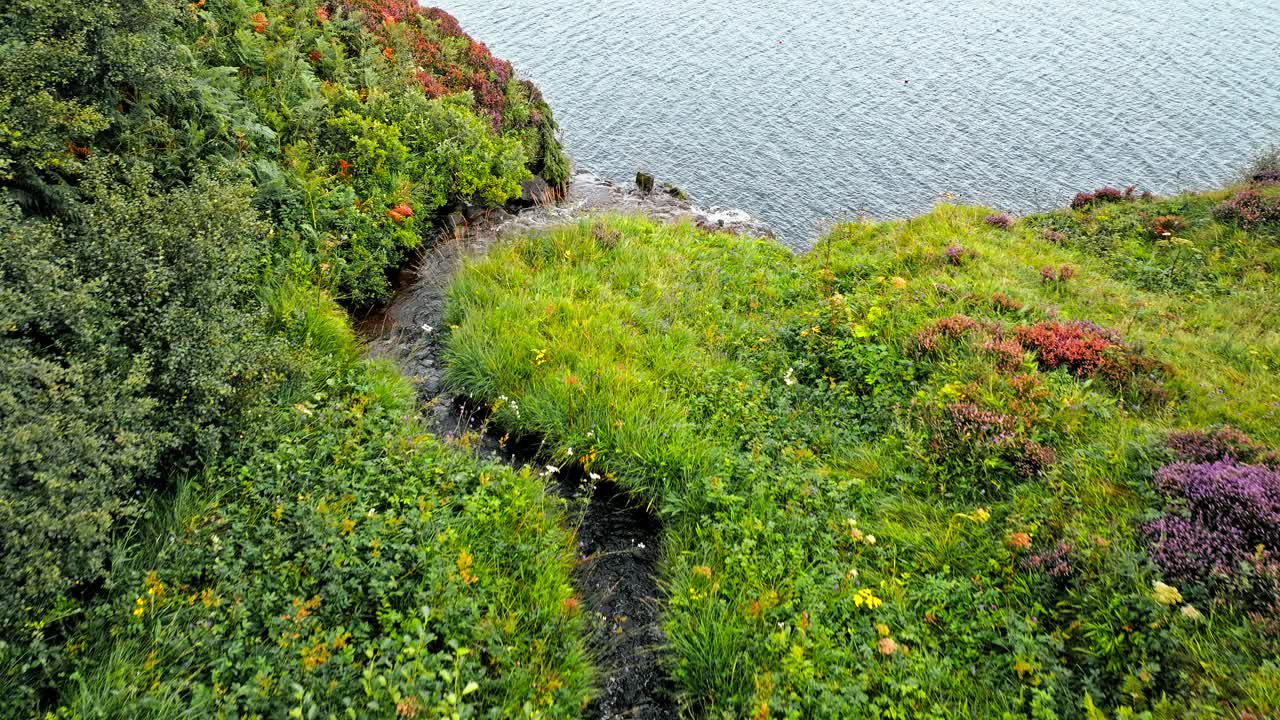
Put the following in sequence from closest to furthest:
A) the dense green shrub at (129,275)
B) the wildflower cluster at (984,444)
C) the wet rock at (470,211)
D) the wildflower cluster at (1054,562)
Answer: the dense green shrub at (129,275)
the wildflower cluster at (1054,562)
the wildflower cluster at (984,444)
the wet rock at (470,211)

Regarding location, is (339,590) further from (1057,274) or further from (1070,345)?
(1057,274)

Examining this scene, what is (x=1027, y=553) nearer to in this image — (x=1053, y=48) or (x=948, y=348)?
(x=948, y=348)

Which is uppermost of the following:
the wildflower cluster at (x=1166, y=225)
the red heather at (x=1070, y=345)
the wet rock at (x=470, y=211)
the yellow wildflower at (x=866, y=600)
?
the red heather at (x=1070, y=345)

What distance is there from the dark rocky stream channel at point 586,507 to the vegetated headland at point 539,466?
5 cm

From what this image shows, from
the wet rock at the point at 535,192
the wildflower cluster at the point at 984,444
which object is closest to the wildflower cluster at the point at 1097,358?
the wildflower cluster at the point at 984,444

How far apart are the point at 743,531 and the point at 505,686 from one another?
3.15 metres

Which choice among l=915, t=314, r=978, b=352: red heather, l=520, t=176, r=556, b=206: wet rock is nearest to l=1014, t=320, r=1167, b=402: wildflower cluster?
l=915, t=314, r=978, b=352: red heather

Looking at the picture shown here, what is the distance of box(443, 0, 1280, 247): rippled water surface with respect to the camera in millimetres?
23234

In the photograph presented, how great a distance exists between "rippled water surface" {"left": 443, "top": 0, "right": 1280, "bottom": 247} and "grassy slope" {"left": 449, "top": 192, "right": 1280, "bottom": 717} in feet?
25.9

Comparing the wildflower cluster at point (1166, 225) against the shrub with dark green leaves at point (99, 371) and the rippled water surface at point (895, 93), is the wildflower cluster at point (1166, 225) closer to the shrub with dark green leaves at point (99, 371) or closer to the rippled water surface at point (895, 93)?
the rippled water surface at point (895, 93)

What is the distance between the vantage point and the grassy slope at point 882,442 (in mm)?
6203

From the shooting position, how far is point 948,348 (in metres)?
10.6

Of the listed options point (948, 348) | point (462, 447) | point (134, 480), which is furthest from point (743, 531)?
point (134, 480)

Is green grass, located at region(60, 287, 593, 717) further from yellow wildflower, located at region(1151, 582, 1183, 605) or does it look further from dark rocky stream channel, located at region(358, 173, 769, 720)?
yellow wildflower, located at region(1151, 582, 1183, 605)
